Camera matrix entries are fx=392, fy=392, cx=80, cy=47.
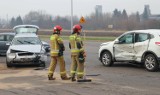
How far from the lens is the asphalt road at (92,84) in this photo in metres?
10.7

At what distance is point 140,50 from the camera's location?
16.1m

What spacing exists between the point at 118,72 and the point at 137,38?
6.19 feet

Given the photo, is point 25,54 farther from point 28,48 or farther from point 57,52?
point 57,52

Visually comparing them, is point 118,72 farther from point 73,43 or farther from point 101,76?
point 73,43

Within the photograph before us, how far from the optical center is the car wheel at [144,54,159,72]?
15373mm

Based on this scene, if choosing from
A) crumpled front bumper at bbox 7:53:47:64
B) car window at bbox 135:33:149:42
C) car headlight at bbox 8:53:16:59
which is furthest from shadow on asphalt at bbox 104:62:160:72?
car headlight at bbox 8:53:16:59

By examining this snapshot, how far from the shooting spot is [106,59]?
58.9ft

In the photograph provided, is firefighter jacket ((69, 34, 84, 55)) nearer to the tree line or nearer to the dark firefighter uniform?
the dark firefighter uniform

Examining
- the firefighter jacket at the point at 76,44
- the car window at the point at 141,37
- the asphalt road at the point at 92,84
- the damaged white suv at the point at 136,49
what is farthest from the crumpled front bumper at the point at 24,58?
the firefighter jacket at the point at 76,44

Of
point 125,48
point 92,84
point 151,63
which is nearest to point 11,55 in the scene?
point 125,48

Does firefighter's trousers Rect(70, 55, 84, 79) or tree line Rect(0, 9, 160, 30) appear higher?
tree line Rect(0, 9, 160, 30)

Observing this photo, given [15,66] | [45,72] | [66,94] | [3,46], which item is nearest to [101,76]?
[45,72]

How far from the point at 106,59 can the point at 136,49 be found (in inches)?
79.8

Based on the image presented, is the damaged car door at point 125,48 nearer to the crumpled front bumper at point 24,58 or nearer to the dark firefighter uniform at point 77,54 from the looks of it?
the crumpled front bumper at point 24,58
